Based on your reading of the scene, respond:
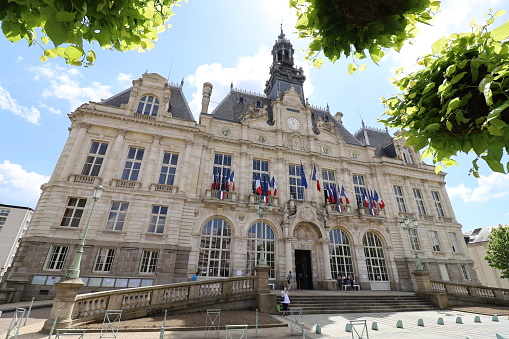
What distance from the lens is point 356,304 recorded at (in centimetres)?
1441

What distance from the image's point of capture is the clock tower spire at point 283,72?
30578mm

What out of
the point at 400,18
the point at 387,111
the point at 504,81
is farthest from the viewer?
the point at 387,111

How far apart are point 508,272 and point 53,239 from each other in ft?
134

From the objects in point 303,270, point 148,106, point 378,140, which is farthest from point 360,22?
point 378,140

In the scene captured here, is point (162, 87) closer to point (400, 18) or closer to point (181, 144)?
point (181, 144)


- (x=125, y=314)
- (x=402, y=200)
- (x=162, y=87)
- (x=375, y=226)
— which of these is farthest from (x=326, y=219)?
(x=162, y=87)

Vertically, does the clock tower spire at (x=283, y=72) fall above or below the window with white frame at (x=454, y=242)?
above

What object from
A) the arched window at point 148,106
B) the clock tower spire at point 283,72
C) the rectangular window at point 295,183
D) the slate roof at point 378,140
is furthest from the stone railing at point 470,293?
the arched window at point 148,106

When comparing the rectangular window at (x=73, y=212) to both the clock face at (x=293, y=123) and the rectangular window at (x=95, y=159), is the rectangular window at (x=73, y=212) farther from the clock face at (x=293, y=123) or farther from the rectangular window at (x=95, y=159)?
the clock face at (x=293, y=123)

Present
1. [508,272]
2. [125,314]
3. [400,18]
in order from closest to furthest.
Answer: [400,18] < [125,314] < [508,272]

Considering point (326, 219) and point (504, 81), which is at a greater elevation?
point (326, 219)

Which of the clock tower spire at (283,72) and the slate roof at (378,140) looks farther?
the clock tower spire at (283,72)

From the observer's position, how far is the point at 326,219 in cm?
2131

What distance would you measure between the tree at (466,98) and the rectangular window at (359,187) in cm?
2326
